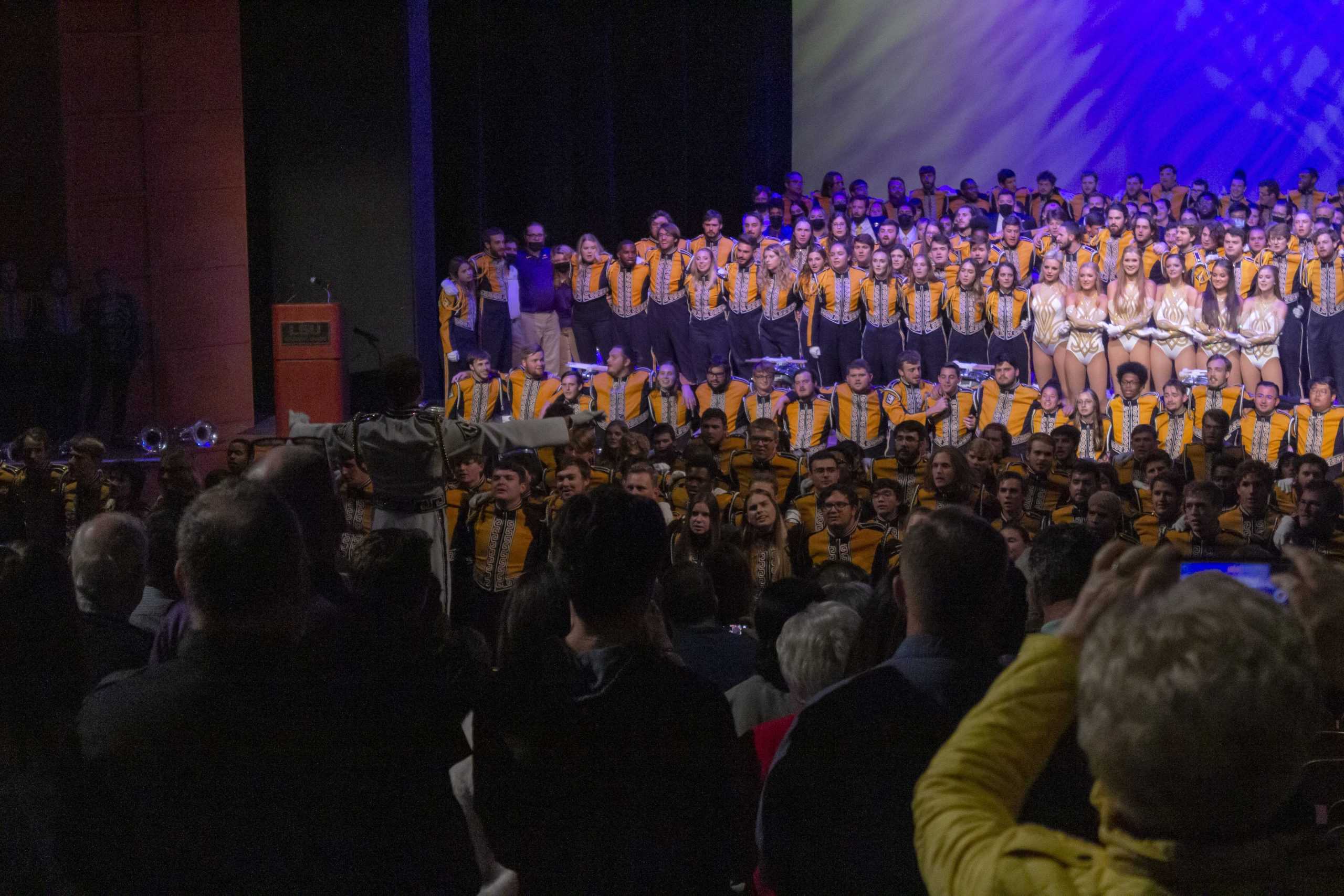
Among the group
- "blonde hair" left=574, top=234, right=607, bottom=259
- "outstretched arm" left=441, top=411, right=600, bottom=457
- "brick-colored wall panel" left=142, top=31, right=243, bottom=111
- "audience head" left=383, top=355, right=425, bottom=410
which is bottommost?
"outstretched arm" left=441, top=411, right=600, bottom=457

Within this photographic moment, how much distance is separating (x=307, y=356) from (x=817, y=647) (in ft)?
25.5

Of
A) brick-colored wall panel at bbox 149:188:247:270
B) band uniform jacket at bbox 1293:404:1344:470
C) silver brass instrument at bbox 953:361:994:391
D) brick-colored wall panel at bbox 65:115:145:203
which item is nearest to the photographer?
band uniform jacket at bbox 1293:404:1344:470

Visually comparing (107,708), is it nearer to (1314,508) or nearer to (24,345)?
(1314,508)

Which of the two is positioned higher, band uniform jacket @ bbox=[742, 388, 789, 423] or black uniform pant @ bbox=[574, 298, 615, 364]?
black uniform pant @ bbox=[574, 298, 615, 364]

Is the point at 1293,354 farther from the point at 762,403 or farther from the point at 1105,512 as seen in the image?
the point at 1105,512

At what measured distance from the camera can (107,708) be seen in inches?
65.1

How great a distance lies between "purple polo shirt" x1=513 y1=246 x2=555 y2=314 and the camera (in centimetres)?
1320

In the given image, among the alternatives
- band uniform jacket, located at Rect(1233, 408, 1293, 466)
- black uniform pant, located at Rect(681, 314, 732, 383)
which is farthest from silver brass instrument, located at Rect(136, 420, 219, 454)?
band uniform jacket, located at Rect(1233, 408, 1293, 466)

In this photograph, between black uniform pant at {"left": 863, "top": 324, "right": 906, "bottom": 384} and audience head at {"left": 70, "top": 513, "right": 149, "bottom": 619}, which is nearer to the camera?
audience head at {"left": 70, "top": 513, "right": 149, "bottom": 619}

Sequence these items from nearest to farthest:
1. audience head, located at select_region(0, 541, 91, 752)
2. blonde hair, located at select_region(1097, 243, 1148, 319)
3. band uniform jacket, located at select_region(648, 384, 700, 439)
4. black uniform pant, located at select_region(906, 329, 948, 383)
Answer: audience head, located at select_region(0, 541, 91, 752) → band uniform jacket, located at select_region(648, 384, 700, 439) → blonde hair, located at select_region(1097, 243, 1148, 319) → black uniform pant, located at select_region(906, 329, 948, 383)

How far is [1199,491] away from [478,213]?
389 inches

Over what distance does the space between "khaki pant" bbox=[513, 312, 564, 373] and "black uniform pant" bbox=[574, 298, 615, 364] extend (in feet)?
0.69

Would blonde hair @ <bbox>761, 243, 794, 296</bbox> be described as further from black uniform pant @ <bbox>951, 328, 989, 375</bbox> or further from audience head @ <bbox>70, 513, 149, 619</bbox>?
audience head @ <bbox>70, 513, 149, 619</bbox>

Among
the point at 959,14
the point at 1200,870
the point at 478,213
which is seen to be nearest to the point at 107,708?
the point at 1200,870
